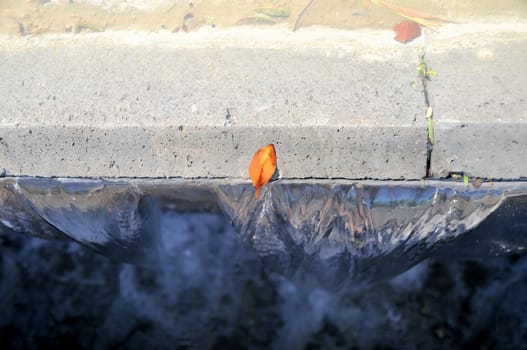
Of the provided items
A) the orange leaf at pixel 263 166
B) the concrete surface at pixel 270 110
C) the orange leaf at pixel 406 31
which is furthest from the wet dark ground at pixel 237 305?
the orange leaf at pixel 406 31

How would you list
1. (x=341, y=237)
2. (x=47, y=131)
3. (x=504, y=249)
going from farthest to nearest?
1. (x=504, y=249)
2. (x=341, y=237)
3. (x=47, y=131)

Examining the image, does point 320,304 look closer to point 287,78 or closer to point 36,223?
point 287,78

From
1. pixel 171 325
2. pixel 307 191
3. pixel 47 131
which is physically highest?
pixel 47 131

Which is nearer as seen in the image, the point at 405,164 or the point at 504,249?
the point at 405,164

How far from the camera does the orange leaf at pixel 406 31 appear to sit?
2229 mm

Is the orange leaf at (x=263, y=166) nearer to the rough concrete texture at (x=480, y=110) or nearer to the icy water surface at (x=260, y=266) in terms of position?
the icy water surface at (x=260, y=266)

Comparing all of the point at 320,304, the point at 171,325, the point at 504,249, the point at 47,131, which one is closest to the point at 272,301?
the point at 320,304

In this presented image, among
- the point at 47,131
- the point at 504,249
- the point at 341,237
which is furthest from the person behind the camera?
the point at 504,249

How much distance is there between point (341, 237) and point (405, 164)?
1.59 ft

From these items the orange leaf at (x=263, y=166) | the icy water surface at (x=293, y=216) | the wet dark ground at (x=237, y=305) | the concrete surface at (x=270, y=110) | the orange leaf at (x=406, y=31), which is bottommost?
the wet dark ground at (x=237, y=305)

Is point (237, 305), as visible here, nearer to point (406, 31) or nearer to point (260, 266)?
point (260, 266)

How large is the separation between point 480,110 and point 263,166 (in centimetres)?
88

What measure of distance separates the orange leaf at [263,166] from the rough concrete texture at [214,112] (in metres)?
0.03

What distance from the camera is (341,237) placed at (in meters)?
2.25
